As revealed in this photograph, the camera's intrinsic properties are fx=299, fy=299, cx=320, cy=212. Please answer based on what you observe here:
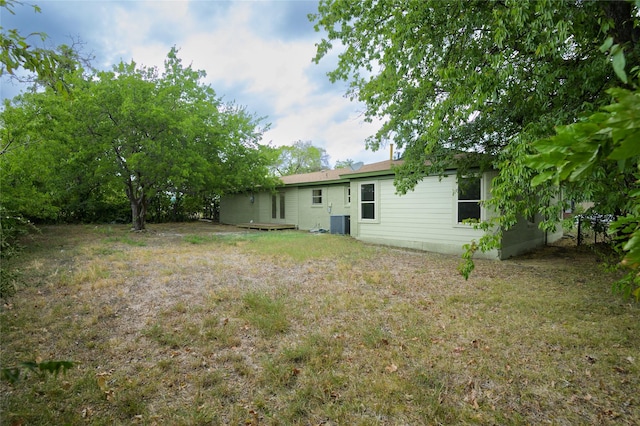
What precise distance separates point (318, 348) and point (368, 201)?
817 cm

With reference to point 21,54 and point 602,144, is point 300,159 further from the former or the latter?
point 602,144

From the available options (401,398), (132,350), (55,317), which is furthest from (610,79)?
(55,317)

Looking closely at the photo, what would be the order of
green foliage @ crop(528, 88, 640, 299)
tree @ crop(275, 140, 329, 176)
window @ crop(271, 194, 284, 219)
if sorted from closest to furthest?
green foliage @ crop(528, 88, 640, 299) < window @ crop(271, 194, 284, 219) < tree @ crop(275, 140, 329, 176)

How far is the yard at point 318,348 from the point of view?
2373 mm

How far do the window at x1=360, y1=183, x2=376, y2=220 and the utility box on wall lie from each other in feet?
7.06

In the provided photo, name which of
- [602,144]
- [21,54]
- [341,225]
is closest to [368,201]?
[341,225]

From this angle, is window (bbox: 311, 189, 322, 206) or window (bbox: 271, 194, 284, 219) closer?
window (bbox: 311, 189, 322, 206)

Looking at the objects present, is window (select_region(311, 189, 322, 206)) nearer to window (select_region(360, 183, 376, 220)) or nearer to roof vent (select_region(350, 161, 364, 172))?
roof vent (select_region(350, 161, 364, 172))

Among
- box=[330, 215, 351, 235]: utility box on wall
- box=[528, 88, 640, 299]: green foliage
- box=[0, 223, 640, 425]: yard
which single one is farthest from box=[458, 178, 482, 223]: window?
box=[528, 88, 640, 299]: green foliage

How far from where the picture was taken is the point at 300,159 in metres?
38.7

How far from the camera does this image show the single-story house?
852cm

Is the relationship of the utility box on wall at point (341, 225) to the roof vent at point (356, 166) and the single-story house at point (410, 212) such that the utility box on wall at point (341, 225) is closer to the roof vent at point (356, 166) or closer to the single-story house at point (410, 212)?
the single-story house at point (410, 212)

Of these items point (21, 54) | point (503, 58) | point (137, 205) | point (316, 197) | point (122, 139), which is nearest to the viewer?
point (21, 54)

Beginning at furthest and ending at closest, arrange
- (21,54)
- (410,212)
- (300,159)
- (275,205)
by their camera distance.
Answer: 1. (300,159)
2. (275,205)
3. (410,212)
4. (21,54)
